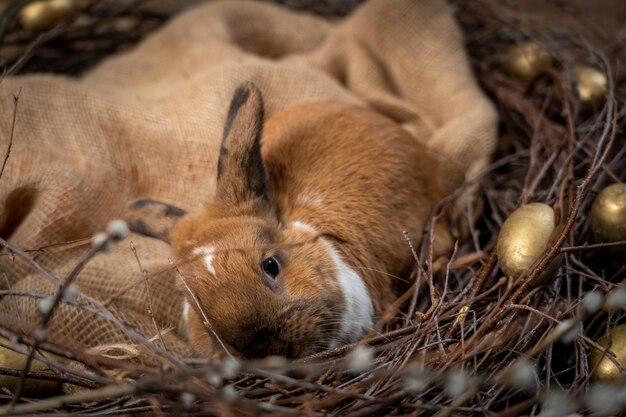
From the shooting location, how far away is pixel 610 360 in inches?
64.7

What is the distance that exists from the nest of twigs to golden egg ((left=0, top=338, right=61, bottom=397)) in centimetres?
5

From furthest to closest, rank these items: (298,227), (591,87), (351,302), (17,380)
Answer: (591,87)
(298,227)
(351,302)
(17,380)

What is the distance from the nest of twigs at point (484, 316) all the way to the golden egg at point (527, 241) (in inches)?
1.8

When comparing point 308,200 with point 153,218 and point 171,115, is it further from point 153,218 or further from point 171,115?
point 171,115

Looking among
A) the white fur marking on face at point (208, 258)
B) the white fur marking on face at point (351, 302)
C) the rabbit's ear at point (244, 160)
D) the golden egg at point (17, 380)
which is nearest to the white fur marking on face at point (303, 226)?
the white fur marking on face at point (351, 302)

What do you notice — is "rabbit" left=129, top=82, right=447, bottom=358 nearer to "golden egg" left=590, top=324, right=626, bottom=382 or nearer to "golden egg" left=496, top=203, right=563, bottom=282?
"golden egg" left=496, top=203, right=563, bottom=282

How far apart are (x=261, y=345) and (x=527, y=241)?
2.68 ft

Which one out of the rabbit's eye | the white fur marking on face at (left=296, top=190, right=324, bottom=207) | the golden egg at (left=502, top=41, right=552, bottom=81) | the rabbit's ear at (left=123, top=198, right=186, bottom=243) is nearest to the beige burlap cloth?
the rabbit's ear at (left=123, top=198, right=186, bottom=243)

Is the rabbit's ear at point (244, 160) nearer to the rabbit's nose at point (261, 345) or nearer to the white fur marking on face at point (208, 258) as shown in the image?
the white fur marking on face at point (208, 258)

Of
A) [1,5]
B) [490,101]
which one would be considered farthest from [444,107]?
[1,5]

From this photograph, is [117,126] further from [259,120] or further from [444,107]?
[444,107]

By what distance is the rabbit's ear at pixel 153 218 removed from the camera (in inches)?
85.7

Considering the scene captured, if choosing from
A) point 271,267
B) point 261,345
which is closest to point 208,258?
point 271,267

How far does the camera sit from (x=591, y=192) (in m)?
2.20
